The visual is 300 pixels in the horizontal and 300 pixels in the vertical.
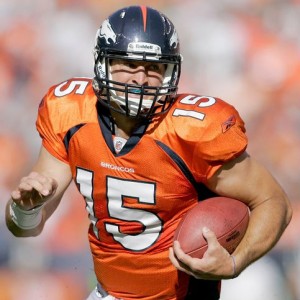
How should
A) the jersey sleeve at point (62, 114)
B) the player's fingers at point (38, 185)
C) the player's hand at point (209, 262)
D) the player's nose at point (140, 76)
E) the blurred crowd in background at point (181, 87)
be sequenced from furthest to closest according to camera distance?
the blurred crowd in background at point (181, 87), the jersey sleeve at point (62, 114), the player's nose at point (140, 76), the player's fingers at point (38, 185), the player's hand at point (209, 262)

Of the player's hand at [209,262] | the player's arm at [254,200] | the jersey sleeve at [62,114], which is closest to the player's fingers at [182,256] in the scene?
the player's hand at [209,262]

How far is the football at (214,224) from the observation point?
6.02 ft

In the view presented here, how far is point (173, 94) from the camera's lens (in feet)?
6.58

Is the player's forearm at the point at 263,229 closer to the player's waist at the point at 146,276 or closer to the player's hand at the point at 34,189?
the player's waist at the point at 146,276

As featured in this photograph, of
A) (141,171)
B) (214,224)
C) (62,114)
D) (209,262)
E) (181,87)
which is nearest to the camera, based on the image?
(209,262)

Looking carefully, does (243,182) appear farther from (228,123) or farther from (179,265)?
(179,265)

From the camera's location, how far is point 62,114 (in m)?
2.12

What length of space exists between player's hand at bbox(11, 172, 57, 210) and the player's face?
34 centimetres

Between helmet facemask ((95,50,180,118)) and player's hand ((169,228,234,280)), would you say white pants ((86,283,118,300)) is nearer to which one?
player's hand ((169,228,234,280))

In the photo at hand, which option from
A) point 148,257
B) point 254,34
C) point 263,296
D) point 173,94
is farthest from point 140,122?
point 254,34

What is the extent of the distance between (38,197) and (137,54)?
0.47 meters

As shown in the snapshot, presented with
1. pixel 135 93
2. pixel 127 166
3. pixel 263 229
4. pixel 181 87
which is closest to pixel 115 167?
pixel 127 166

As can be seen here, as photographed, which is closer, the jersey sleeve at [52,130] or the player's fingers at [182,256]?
the player's fingers at [182,256]

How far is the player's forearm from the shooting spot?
1890mm
